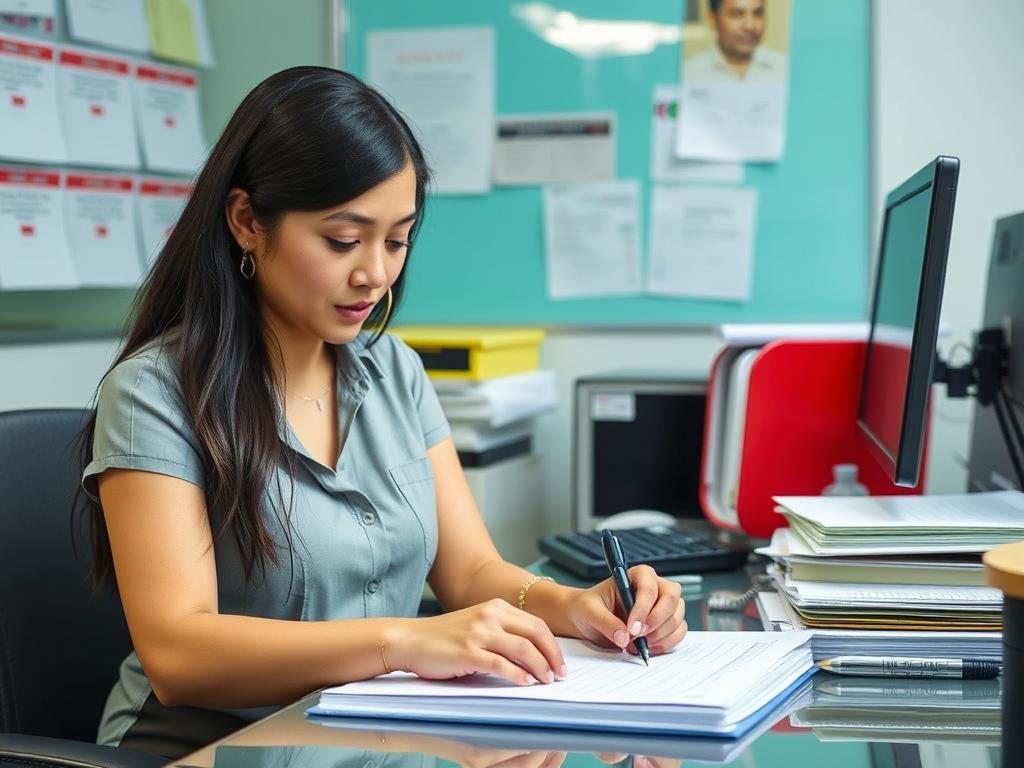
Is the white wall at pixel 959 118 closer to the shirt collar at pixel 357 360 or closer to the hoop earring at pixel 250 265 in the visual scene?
the shirt collar at pixel 357 360

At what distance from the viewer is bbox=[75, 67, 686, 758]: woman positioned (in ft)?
3.38

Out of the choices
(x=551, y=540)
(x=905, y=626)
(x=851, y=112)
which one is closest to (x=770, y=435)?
(x=551, y=540)

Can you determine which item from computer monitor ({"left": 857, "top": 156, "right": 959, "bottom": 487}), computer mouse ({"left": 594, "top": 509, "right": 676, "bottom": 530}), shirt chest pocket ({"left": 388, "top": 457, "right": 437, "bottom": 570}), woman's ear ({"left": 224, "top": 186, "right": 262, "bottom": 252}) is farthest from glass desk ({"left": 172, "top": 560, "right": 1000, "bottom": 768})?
computer mouse ({"left": 594, "top": 509, "right": 676, "bottom": 530})

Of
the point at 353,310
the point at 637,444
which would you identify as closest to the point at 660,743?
the point at 353,310

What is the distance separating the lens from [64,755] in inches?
38.2

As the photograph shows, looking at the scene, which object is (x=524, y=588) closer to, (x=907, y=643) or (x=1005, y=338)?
(x=907, y=643)

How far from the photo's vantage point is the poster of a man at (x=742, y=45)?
85.0 inches

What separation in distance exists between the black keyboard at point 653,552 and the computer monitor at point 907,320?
24 centimetres

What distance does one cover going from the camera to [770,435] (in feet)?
5.28

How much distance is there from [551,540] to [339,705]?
74 cm

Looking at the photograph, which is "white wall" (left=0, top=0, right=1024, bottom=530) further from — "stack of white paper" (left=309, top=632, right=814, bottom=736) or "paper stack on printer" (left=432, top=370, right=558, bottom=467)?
"stack of white paper" (left=309, top=632, right=814, bottom=736)

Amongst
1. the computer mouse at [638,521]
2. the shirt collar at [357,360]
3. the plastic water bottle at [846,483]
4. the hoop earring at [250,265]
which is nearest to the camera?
the hoop earring at [250,265]

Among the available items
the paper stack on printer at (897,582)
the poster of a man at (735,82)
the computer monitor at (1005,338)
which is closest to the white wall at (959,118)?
the poster of a man at (735,82)

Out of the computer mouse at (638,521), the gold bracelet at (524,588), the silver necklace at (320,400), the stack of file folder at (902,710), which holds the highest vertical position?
the silver necklace at (320,400)
